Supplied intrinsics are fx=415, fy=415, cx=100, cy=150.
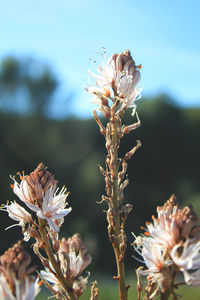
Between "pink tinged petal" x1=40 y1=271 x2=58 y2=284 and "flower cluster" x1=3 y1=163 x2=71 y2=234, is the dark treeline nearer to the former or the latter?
"pink tinged petal" x1=40 y1=271 x2=58 y2=284

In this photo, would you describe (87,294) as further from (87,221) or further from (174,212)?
(87,221)

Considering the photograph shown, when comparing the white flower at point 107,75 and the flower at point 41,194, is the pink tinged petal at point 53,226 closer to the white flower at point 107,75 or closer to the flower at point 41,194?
the flower at point 41,194

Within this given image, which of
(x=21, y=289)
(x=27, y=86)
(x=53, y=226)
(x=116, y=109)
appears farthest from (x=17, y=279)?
(x=27, y=86)

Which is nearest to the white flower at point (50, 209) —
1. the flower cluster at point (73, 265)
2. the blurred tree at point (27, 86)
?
the flower cluster at point (73, 265)

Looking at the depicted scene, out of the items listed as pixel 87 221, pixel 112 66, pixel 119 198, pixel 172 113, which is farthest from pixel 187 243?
pixel 172 113

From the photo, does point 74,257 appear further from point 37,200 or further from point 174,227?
point 174,227

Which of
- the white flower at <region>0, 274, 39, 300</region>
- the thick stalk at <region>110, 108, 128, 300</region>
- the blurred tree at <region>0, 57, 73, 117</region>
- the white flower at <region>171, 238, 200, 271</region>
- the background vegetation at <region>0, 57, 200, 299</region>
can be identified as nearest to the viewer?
the white flower at <region>0, 274, 39, 300</region>

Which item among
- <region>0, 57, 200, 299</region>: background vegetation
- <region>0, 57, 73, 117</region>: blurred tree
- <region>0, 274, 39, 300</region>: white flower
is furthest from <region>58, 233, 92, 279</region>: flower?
<region>0, 57, 73, 117</region>: blurred tree
